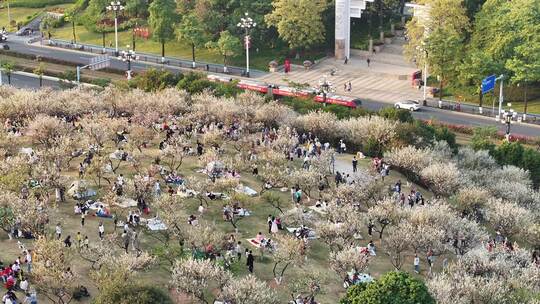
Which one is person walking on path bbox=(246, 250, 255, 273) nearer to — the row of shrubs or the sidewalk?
the row of shrubs

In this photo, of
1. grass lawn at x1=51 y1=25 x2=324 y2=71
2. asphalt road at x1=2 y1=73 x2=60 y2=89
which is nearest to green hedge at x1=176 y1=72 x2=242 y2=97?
grass lawn at x1=51 y1=25 x2=324 y2=71

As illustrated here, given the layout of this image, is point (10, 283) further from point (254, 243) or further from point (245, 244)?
point (254, 243)

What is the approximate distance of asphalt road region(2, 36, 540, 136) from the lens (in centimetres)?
9681

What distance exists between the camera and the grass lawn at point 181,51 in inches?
4791

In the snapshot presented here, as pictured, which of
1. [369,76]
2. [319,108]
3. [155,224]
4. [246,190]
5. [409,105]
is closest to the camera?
[155,224]

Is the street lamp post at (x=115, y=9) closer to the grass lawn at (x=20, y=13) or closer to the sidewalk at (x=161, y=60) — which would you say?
the sidewalk at (x=161, y=60)

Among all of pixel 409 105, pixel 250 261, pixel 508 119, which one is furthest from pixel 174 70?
pixel 250 261

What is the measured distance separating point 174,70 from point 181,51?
9793mm

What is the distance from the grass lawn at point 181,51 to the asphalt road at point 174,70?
5.49 meters

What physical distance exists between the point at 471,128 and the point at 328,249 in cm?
4232

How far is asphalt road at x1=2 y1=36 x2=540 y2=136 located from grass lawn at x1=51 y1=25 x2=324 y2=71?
5.49 meters

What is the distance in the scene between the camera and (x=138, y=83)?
99375mm

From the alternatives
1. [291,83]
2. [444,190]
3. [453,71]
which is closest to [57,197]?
[444,190]

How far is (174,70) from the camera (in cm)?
11838
